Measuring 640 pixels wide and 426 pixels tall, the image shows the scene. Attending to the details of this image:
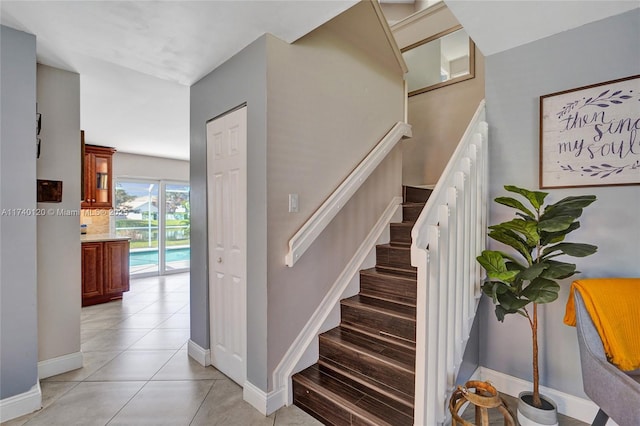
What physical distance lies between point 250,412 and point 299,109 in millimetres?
2051

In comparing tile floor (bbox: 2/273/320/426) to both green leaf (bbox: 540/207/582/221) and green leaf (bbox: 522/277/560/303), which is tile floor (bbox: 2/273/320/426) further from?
green leaf (bbox: 540/207/582/221)

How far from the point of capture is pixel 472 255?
188cm

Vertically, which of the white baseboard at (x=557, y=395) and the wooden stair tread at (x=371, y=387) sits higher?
the wooden stair tread at (x=371, y=387)

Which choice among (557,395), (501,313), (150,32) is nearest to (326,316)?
(501,313)

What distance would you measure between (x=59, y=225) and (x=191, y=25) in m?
1.94

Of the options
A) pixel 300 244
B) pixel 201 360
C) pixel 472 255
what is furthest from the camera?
pixel 201 360

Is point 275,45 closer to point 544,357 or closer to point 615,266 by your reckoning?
point 615,266

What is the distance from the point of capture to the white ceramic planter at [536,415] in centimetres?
161

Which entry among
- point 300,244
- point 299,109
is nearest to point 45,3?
point 299,109

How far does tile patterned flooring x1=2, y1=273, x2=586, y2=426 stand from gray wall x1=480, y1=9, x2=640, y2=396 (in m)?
0.31

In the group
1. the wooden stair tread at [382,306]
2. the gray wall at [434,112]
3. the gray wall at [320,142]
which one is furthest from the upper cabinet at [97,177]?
the gray wall at [434,112]

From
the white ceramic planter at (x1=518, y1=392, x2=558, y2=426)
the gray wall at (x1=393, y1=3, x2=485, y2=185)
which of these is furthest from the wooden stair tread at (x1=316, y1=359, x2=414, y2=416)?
the gray wall at (x1=393, y1=3, x2=485, y2=185)

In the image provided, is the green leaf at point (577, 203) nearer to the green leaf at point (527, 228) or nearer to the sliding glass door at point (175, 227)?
the green leaf at point (527, 228)

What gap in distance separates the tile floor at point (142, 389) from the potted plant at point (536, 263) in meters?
1.29
